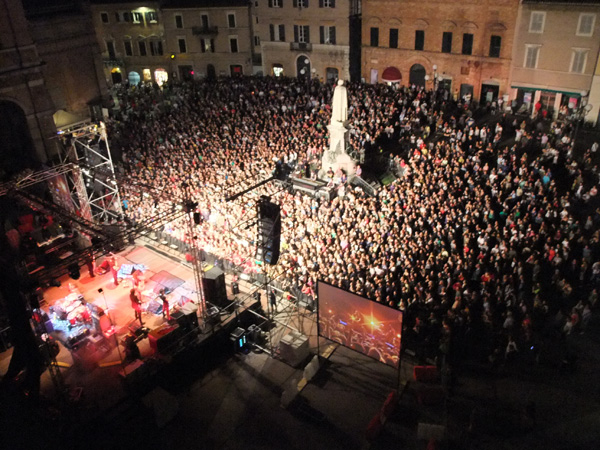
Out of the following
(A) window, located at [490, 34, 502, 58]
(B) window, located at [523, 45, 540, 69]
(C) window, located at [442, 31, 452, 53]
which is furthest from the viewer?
(C) window, located at [442, 31, 452, 53]

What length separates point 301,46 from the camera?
1615 inches

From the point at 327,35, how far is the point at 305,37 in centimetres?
202

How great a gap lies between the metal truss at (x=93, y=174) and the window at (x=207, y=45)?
72.7ft

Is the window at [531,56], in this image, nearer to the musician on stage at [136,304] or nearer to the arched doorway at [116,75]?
the musician on stage at [136,304]

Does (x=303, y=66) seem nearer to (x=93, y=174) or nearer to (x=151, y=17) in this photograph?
(x=151, y=17)

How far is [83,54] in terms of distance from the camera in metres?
33.7

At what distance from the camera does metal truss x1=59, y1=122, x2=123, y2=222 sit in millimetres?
21500

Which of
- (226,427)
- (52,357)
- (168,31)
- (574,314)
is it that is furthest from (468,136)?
(168,31)

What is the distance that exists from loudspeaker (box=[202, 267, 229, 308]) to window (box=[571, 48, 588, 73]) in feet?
82.8

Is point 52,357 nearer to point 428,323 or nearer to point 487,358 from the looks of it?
point 428,323

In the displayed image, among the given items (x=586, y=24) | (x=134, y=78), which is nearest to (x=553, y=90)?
(x=586, y=24)

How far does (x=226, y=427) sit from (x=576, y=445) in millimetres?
9306

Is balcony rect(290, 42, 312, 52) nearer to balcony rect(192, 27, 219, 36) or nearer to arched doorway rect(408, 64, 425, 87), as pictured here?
balcony rect(192, 27, 219, 36)

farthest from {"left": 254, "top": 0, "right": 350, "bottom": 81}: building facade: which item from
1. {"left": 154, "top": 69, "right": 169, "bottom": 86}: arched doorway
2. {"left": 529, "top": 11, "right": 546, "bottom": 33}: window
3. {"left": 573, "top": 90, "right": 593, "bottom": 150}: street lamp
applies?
{"left": 573, "top": 90, "right": 593, "bottom": 150}: street lamp
